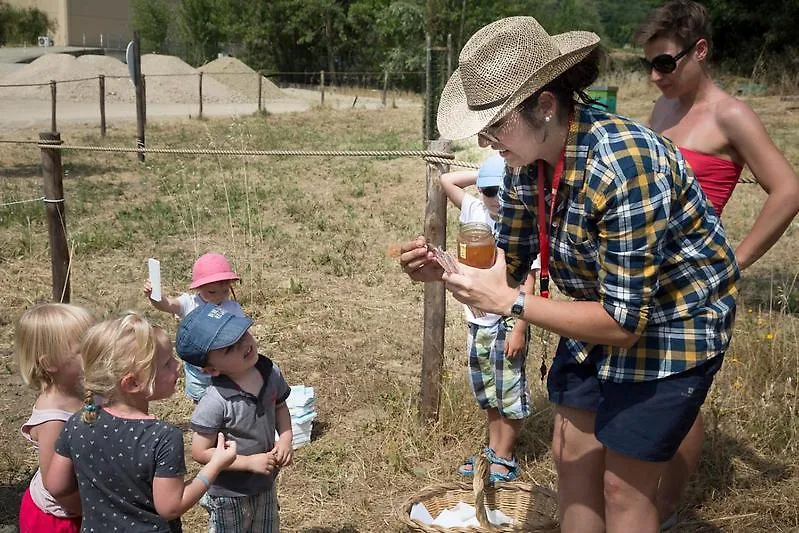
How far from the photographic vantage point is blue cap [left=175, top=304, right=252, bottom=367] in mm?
2416

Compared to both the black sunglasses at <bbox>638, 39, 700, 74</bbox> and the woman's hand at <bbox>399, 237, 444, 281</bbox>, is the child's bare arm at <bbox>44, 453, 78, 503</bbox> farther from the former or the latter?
the black sunglasses at <bbox>638, 39, 700, 74</bbox>

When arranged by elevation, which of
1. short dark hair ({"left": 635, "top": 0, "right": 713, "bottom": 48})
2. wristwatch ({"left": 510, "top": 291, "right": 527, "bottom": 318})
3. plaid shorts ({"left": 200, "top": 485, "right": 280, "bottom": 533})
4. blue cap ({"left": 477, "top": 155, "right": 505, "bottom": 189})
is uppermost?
short dark hair ({"left": 635, "top": 0, "right": 713, "bottom": 48})

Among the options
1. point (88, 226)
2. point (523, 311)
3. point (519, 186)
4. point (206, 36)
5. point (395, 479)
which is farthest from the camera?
point (206, 36)

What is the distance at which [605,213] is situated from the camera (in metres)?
1.85

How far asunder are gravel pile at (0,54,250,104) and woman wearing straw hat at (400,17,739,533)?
1134 inches

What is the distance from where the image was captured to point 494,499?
3.13m

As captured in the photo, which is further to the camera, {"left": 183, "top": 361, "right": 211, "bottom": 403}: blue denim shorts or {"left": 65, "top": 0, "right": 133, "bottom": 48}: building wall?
{"left": 65, "top": 0, "right": 133, "bottom": 48}: building wall

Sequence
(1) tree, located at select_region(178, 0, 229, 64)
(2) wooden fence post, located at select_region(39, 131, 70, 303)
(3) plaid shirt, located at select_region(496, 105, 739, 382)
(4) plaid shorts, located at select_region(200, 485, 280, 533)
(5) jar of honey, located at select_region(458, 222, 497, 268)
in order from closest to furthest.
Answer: (3) plaid shirt, located at select_region(496, 105, 739, 382) → (5) jar of honey, located at select_region(458, 222, 497, 268) → (4) plaid shorts, located at select_region(200, 485, 280, 533) → (2) wooden fence post, located at select_region(39, 131, 70, 303) → (1) tree, located at select_region(178, 0, 229, 64)

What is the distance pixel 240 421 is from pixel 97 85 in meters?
29.8

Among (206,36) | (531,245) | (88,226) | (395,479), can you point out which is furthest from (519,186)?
(206,36)

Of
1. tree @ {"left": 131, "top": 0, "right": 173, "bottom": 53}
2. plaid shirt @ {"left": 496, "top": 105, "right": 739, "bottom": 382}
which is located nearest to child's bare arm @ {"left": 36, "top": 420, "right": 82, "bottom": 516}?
plaid shirt @ {"left": 496, "top": 105, "right": 739, "bottom": 382}

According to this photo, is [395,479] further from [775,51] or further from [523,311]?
[775,51]

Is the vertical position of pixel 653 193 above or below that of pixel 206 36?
below

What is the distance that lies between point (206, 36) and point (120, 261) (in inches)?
1931
